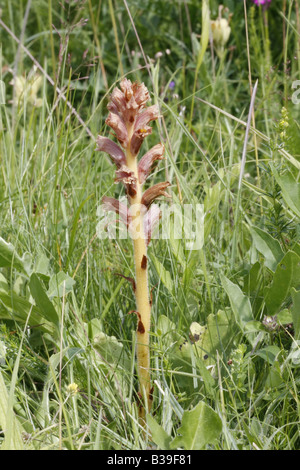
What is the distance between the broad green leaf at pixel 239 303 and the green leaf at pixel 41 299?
1.36 ft

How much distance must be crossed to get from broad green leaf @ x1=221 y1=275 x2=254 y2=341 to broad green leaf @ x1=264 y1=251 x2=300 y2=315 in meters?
0.05

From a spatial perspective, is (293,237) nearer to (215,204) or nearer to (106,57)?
(215,204)

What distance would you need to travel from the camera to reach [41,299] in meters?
1.40

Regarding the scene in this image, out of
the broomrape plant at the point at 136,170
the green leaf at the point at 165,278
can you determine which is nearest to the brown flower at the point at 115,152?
the broomrape plant at the point at 136,170

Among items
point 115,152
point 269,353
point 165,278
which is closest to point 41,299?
point 165,278

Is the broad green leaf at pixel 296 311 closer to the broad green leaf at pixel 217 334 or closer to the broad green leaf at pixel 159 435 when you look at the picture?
the broad green leaf at pixel 217 334

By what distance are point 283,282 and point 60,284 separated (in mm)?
537

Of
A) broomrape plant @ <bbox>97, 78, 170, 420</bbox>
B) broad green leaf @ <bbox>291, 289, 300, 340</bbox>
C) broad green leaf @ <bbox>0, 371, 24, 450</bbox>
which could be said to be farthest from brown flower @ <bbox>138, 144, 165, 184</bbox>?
broad green leaf @ <bbox>0, 371, 24, 450</bbox>

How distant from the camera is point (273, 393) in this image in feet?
4.26

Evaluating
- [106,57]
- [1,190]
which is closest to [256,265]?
[1,190]

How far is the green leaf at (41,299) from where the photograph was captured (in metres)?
1.38
